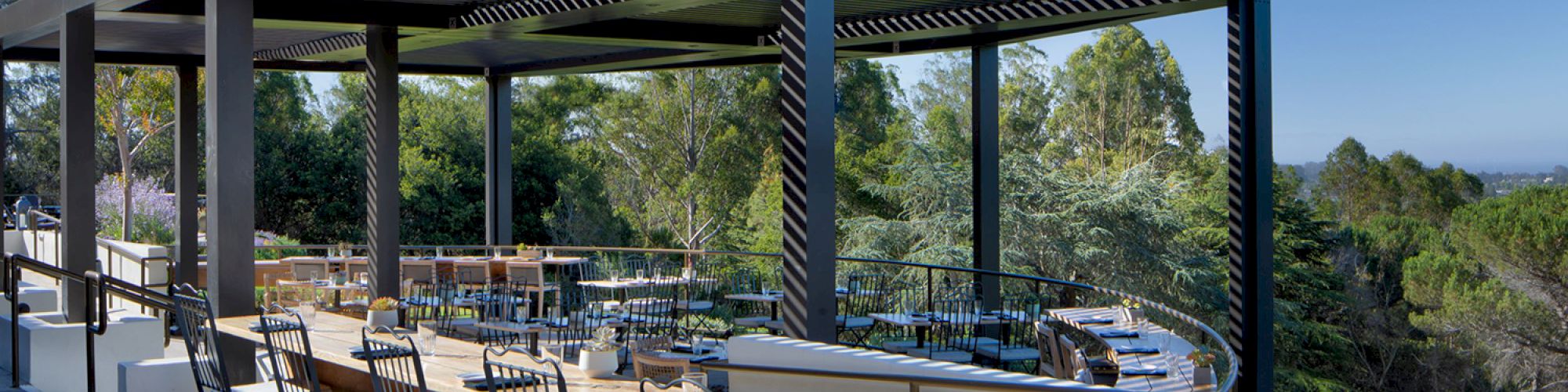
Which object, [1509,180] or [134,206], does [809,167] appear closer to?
[134,206]

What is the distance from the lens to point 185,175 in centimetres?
1173

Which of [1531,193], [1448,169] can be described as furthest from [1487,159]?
[1531,193]

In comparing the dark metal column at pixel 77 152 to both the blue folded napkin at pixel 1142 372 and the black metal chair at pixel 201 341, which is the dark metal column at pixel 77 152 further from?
the blue folded napkin at pixel 1142 372

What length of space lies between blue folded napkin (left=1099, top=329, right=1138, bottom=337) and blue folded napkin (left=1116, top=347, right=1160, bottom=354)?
0.25 meters

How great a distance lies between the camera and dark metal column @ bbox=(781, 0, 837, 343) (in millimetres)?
5375

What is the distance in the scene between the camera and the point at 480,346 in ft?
20.8

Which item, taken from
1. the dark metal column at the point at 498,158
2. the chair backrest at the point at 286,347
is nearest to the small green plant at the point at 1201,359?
the chair backrest at the point at 286,347

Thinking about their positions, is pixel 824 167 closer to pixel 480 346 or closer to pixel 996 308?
pixel 480 346

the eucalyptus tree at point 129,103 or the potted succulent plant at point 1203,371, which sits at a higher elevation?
the eucalyptus tree at point 129,103

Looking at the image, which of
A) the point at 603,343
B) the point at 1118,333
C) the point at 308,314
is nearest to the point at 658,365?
the point at 603,343

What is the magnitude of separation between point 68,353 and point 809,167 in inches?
208

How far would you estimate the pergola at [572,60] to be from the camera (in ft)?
18.1

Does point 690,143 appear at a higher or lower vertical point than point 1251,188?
higher

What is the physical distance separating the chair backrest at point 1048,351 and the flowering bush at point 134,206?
1583cm
